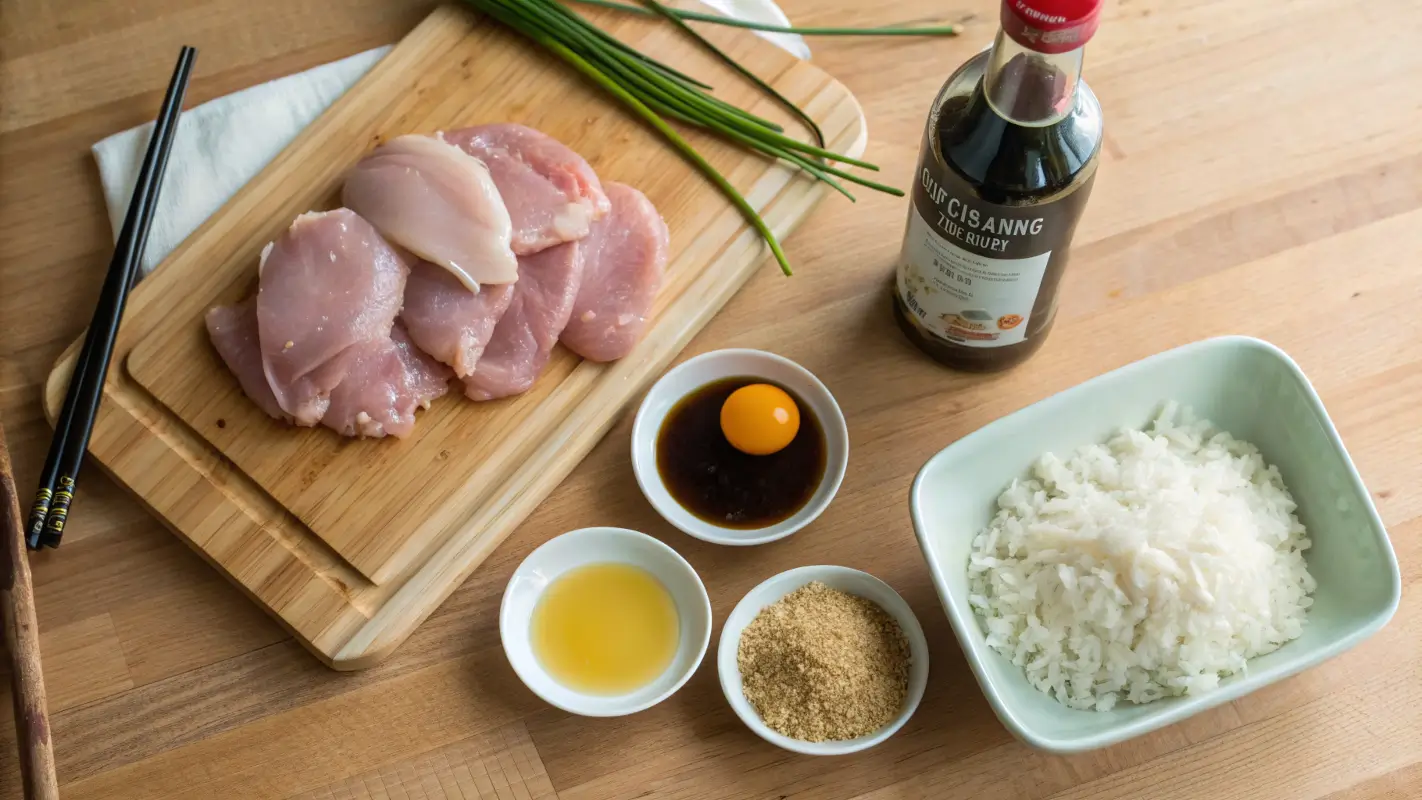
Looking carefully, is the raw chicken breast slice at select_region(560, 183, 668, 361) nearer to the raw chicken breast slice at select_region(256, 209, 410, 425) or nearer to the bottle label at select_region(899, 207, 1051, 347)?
the raw chicken breast slice at select_region(256, 209, 410, 425)

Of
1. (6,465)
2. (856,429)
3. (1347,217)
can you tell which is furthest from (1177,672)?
(6,465)

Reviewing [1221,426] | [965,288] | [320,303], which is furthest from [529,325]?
[1221,426]

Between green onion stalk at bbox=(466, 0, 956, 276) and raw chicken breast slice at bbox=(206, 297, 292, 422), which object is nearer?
raw chicken breast slice at bbox=(206, 297, 292, 422)

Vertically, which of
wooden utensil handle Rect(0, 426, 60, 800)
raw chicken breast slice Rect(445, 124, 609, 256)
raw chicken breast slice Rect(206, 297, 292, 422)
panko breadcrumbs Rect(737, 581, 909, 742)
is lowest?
panko breadcrumbs Rect(737, 581, 909, 742)

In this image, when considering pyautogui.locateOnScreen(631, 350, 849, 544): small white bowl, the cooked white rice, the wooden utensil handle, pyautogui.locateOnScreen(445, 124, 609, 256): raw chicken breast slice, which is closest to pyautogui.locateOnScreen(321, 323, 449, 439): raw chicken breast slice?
pyautogui.locateOnScreen(445, 124, 609, 256): raw chicken breast slice

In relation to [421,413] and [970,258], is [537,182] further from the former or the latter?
[970,258]
